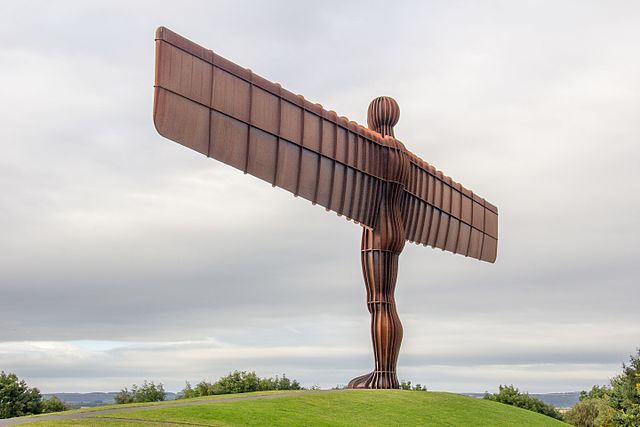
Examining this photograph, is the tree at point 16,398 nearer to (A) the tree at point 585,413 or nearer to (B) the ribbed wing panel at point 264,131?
(B) the ribbed wing panel at point 264,131

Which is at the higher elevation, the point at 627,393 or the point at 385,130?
the point at 385,130

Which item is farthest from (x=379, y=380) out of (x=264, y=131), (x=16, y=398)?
(x=16, y=398)

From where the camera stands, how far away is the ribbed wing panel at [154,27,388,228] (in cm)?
2280

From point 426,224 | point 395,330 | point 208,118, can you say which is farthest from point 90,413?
point 426,224

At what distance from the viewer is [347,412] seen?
26.4 m

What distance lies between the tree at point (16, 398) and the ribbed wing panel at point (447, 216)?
74.9 ft

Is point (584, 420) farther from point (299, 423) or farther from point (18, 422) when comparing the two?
point (18, 422)

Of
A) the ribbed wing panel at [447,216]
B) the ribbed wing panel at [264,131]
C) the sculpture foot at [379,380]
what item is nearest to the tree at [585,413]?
the ribbed wing panel at [447,216]

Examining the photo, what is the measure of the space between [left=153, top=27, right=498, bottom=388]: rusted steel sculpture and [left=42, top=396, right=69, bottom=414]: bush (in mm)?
20423

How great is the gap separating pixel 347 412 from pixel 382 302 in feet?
17.5

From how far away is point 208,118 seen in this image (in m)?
23.8

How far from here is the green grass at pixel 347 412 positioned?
73.4 feet

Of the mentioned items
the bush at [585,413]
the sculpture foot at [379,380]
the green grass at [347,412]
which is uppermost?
the sculpture foot at [379,380]

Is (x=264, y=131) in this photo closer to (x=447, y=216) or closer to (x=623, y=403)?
(x=447, y=216)
